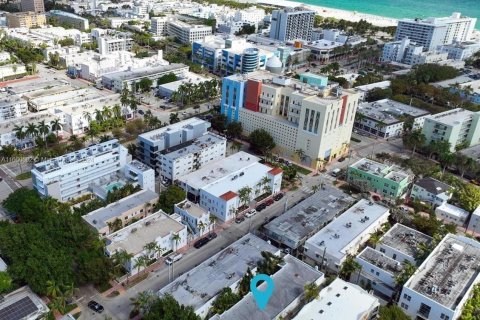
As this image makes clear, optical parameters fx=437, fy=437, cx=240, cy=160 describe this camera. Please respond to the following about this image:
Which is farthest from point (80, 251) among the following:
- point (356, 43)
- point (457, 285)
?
point (356, 43)

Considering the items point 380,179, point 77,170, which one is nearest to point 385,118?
point 380,179

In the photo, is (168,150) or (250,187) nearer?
(250,187)

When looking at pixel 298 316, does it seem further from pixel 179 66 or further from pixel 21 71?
pixel 21 71

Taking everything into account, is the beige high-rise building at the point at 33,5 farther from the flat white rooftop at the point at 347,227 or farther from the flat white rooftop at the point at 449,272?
the flat white rooftop at the point at 449,272

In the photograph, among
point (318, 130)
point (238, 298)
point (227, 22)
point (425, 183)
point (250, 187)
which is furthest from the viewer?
point (227, 22)

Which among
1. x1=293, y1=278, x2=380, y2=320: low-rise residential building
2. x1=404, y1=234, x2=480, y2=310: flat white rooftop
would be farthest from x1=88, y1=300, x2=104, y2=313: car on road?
x1=404, y1=234, x2=480, y2=310: flat white rooftop

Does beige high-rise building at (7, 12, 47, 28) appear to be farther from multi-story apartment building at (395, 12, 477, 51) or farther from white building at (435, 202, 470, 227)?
white building at (435, 202, 470, 227)

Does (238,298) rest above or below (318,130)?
below
